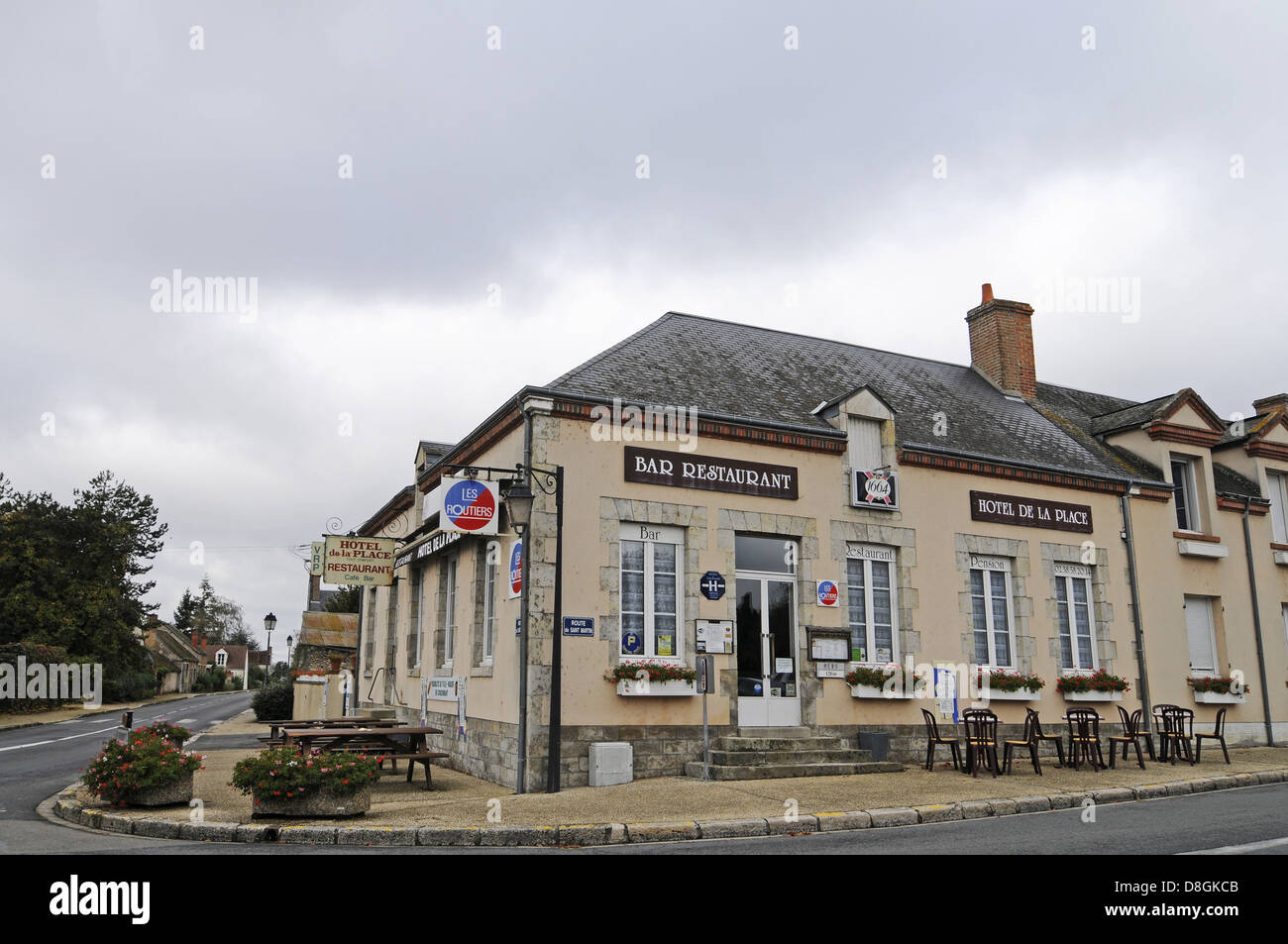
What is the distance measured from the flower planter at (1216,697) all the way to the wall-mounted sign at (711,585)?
33.2 ft

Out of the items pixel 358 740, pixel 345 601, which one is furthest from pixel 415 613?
pixel 345 601

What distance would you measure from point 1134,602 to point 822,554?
268 inches

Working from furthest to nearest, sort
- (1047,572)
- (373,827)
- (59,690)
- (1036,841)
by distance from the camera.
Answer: (59,690)
(1047,572)
(373,827)
(1036,841)

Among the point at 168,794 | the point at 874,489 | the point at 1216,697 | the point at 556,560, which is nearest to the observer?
the point at 168,794

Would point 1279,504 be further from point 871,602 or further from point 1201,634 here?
point 871,602

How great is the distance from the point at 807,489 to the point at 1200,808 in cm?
637

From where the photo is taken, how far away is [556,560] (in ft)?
38.9

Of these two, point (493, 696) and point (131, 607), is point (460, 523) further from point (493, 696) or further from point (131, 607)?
point (131, 607)

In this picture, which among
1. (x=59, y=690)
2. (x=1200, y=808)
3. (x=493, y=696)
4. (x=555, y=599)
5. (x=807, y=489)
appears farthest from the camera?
(x=59, y=690)

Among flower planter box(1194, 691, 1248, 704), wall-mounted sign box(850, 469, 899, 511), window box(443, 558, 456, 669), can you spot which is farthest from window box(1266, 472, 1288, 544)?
window box(443, 558, 456, 669)
